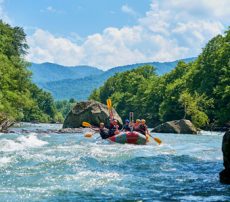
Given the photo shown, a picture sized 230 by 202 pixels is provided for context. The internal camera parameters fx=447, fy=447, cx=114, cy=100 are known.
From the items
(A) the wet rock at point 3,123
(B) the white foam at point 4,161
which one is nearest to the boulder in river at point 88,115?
(A) the wet rock at point 3,123

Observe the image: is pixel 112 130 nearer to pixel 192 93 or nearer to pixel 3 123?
pixel 3 123

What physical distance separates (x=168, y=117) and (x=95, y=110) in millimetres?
23590

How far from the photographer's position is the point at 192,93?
66.1m

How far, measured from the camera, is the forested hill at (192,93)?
2256 inches

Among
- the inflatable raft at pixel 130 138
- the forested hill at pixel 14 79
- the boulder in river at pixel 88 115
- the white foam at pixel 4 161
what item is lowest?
the white foam at pixel 4 161

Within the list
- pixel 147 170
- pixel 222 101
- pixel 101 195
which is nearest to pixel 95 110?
pixel 222 101

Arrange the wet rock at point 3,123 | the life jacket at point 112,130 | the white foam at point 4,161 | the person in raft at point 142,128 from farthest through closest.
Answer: the wet rock at point 3,123 → the life jacket at point 112,130 → the person in raft at point 142,128 → the white foam at point 4,161

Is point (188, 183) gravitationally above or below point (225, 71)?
below

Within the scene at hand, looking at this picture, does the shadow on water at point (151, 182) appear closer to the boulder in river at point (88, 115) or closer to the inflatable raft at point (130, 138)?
the inflatable raft at point (130, 138)

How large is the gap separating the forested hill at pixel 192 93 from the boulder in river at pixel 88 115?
11759 mm

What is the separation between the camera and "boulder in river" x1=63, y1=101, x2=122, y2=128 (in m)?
49.0

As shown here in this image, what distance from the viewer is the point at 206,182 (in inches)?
502

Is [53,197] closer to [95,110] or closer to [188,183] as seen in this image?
[188,183]

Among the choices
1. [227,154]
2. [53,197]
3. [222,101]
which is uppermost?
[222,101]
